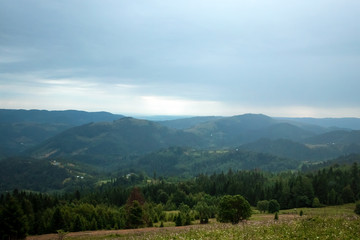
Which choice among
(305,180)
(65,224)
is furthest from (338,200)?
(65,224)

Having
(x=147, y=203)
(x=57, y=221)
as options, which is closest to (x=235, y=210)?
(x=57, y=221)

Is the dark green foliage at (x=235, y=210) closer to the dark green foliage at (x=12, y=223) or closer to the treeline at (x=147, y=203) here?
the treeline at (x=147, y=203)

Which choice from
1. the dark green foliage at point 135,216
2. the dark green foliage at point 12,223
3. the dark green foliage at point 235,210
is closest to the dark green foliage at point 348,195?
the dark green foliage at point 235,210

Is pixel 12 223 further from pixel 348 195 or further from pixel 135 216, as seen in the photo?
pixel 348 195

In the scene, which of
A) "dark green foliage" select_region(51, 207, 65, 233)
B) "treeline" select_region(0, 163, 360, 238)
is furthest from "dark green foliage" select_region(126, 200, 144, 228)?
"dark green foliage" select_region(51, 207, 65, 233)

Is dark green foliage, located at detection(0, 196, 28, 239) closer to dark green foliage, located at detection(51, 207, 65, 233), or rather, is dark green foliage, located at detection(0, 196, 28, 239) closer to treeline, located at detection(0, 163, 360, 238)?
treeline, located at detection(0, 163, 360, 238)

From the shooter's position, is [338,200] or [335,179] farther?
[335,179]

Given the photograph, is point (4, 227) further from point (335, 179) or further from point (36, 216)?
point (335, 179)

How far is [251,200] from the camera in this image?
393 feet

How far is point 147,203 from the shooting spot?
10150cm

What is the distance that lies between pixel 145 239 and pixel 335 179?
126 meters

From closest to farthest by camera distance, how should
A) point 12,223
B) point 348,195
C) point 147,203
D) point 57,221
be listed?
point 12,223, point 57,221, point 348,195, point 147,203

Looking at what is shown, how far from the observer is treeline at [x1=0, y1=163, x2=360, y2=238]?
2375 inches

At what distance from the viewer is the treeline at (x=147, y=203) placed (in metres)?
60.3
